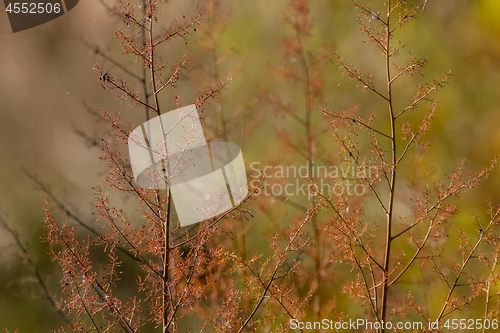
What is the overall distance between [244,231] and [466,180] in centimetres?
121

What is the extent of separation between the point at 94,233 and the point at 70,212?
199 millimetres

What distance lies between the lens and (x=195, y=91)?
2.04m

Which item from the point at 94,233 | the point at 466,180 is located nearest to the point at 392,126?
the point at 466,180

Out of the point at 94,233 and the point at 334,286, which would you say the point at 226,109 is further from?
the point at 334,286

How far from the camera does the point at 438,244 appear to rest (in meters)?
1.94

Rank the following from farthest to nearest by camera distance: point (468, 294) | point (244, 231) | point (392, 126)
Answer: point (244, 231), point (468, 294), point (392, 126)

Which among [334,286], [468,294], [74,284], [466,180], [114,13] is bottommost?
[468,294]

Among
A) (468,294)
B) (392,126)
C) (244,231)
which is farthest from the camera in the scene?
(244,231)

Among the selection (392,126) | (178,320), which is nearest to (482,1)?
(392,126)

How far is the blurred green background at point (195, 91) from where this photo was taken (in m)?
1.96

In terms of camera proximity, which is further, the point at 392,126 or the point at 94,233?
the point at 94,233

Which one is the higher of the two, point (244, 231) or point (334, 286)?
point (244, 231)

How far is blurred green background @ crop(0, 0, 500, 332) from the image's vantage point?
77.2 inches

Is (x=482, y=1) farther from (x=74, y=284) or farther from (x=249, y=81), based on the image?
(x=74, y=284)
